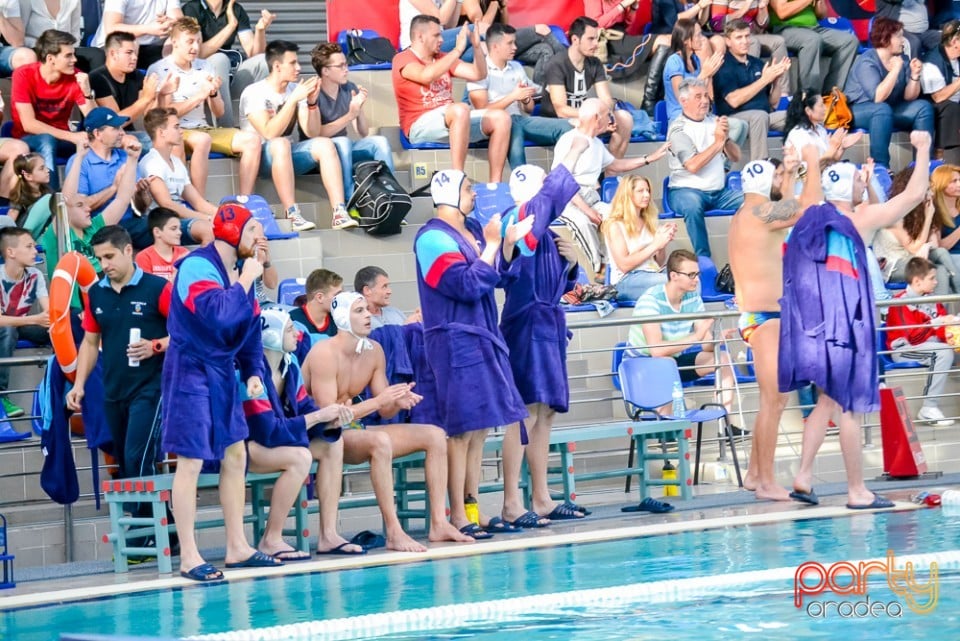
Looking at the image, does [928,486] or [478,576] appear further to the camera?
[928,486]

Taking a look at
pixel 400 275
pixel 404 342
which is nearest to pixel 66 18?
pixel 400 275

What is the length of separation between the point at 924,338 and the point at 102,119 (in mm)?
6272

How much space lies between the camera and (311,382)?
27.8ft

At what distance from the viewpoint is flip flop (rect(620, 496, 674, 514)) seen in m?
9.20

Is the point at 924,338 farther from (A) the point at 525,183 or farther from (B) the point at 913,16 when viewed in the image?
(B) the point at 913,16

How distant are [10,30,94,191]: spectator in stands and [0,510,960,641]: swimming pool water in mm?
4712

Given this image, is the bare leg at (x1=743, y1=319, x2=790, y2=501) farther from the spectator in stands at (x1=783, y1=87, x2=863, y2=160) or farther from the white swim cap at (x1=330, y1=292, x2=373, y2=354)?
the spectator in stands at (x1=783, y1=87, x2=863, y2=160)

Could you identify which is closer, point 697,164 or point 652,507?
point 652,507

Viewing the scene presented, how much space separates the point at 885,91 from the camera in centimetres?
1459

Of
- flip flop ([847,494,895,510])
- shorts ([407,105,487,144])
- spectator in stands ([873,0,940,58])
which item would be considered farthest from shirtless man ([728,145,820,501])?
spectator in stands ([873,0,940,58])

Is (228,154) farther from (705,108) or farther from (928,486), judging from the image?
(928,486)

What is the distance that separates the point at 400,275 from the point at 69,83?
9.01 ft

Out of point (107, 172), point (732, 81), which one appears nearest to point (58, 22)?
point (107, 172)

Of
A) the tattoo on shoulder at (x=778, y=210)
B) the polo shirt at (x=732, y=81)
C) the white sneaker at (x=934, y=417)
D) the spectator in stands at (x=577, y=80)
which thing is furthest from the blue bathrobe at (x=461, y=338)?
the polo shirt at (x=732, y=81)
